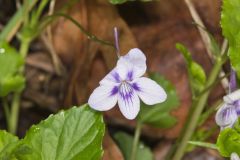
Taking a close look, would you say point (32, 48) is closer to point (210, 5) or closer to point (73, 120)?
point (210, 5)

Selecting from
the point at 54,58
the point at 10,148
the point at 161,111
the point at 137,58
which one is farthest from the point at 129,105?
the point at 54,58

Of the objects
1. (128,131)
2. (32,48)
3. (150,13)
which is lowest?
(128,131)

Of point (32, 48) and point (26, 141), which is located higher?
point (26, 141)

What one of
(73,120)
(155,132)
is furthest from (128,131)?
(73,120)

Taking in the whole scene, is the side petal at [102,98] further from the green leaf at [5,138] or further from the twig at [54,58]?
the twig at [54,58]

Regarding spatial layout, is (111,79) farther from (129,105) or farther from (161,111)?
(161,111)

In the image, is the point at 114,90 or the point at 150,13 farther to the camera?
the point at 150,13
